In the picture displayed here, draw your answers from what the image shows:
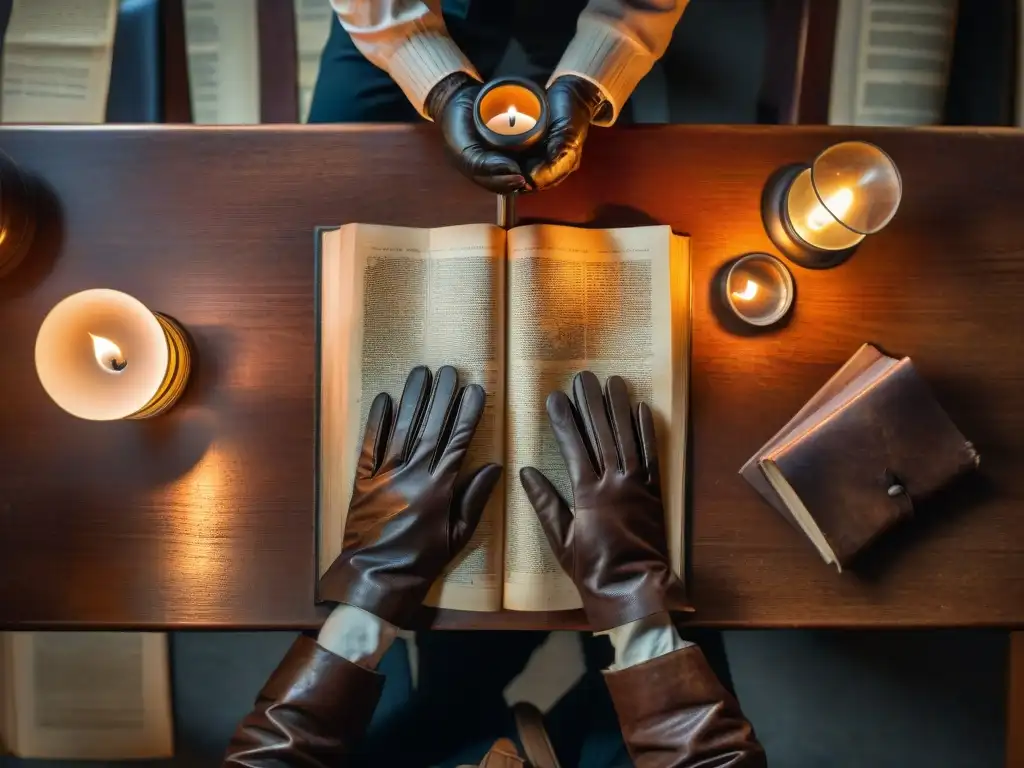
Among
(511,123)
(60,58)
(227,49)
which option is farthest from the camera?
(227,49)

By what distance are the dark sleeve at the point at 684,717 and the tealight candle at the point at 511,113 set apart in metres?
0.50

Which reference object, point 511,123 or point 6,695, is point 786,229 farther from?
point 6,695

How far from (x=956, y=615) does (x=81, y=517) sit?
0.88 metres

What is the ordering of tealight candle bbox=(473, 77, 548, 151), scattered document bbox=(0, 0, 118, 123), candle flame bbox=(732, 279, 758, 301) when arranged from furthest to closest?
scattered document bbox=(0, 0, 118, 123), candle flame bbox=(732, 279, 758, 301), tealight candle bbox=(473, 77, 548, 151)

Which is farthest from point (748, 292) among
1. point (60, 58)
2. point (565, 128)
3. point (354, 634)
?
point (60, 58)

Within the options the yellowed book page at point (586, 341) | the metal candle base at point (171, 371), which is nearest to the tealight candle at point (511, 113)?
the yellowed book page at point (586, 341)

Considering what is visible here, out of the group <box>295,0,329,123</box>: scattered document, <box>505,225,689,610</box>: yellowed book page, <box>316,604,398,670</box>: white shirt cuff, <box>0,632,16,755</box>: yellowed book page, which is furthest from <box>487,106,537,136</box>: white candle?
<box>0,632,16,755</box>: yellowed book page

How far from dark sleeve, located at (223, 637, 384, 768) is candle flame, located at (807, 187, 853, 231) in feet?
2.02

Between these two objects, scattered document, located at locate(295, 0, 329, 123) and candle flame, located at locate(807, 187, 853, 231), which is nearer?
candle flame, located at locate(807, 187, 853, 231)

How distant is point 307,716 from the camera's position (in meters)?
0.66

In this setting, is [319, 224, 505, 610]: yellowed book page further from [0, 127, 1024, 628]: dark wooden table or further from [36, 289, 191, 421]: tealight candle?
[36, 289, 191, 421]: tealight candle

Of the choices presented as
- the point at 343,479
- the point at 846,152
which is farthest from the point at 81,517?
the point at 846,152

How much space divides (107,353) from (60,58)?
2.06ft

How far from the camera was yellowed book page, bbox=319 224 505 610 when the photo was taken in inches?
26.4
